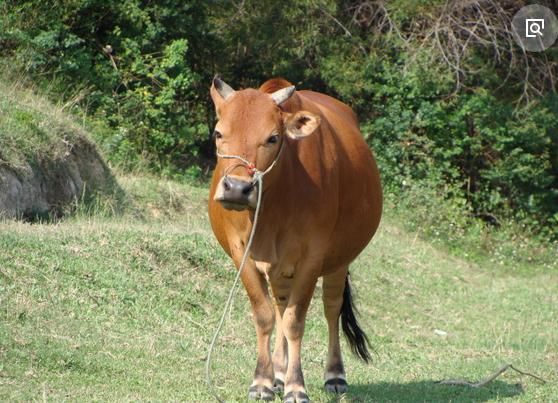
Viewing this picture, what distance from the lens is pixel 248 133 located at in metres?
6.90

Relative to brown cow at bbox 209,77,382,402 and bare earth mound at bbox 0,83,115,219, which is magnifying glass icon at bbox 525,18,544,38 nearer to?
bare earth mound at bbox 0,83,115,219

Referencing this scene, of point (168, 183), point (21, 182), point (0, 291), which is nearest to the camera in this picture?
point (0, 291)

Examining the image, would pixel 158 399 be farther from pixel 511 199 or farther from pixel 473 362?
pixel 511 199

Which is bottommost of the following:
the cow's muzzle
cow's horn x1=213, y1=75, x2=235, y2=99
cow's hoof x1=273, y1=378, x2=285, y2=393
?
cow's hoof x1=273, y1=378, x2=285, y2=393

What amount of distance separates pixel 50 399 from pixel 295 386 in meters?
1.49

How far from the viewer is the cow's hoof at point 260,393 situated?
7.25 m

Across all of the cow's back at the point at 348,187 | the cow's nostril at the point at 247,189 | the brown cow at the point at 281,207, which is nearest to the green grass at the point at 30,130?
the cow's back at the point at 348,187

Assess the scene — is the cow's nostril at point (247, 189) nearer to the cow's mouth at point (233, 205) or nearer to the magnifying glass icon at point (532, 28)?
the cow's mouth at point (233, 205)

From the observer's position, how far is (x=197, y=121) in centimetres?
2108

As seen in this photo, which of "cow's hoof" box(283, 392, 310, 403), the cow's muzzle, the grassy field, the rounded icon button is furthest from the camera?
the rounded icon button

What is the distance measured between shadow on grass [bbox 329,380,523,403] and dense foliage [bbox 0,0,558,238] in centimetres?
1099

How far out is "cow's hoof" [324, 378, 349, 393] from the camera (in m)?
8.17

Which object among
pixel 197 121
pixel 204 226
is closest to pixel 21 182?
pixel 204 226

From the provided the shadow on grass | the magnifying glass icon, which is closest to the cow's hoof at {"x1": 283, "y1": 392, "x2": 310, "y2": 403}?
the shadow on grass
